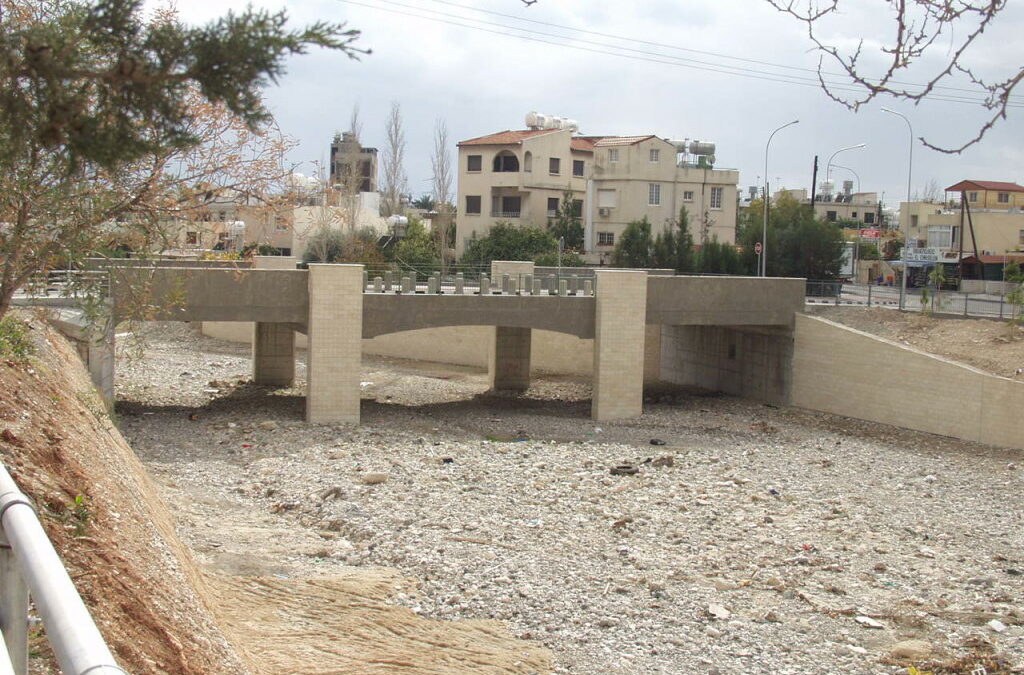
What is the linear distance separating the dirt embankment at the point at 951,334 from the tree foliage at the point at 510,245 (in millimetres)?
25346

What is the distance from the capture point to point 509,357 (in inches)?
1606

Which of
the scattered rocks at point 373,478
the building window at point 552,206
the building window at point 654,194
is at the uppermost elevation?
the building window at point 654,194

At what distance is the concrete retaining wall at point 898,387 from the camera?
100ft

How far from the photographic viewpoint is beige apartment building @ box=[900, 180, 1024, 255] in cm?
6191

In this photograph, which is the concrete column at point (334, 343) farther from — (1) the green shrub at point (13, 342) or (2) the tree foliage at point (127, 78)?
(2) the tree foliage at point (127, 78)

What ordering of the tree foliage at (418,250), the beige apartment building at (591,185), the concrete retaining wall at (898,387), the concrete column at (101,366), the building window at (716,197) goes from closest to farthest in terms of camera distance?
1. the concrete column at (101,366)
2. the concrete retaining wall at (898,387)
3. the tree foliage at (418,250)
4. the beige apartment building at (591,185)
5. the building window at (716,197)

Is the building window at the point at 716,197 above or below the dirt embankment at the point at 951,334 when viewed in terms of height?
above

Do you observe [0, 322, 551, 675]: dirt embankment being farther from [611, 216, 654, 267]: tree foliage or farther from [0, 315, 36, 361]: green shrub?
[611, 216, 654, 267]: tree foliage

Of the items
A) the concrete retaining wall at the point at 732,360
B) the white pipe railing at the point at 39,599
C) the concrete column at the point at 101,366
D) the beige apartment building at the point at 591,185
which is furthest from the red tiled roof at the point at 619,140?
the white pipe railing at the point at 39,599

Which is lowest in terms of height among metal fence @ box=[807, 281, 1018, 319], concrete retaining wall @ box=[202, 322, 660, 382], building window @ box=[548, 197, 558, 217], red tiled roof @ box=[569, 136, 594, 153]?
concrete retaining wall @ box=[202, 322, 660, 382]

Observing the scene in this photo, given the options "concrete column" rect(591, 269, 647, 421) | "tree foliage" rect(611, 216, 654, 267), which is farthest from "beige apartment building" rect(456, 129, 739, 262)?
"concrete column" rect(591, 269, 647, 421)

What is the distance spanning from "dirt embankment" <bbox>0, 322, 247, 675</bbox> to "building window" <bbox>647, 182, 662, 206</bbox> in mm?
51859

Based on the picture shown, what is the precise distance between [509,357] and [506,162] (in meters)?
29.3

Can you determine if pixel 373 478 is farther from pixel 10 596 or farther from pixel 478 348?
pixel 478 348
